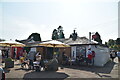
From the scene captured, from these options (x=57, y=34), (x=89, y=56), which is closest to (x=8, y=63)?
(x=89, y=56)

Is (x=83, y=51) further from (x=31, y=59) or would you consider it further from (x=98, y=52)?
(x=31, y=59)

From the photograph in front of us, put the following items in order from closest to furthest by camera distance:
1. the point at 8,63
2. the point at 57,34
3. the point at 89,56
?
the point at 8,63, the point at 89,56, the point at 57,34

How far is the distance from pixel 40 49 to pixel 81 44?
7.13 m

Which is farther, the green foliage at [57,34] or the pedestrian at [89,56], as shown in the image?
the green foliage at [57,34]

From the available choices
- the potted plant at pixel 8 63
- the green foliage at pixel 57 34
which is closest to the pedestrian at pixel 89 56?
the potted plant at pixel 8 63

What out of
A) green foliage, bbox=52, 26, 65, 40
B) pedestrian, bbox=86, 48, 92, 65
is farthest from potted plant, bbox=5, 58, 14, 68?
green foliage, bbox=52, 26, 65, 40

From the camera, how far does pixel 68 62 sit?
14.6 m

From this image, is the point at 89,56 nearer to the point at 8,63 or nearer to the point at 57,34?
the point at 8,63

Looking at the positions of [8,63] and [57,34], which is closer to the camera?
[8,63]

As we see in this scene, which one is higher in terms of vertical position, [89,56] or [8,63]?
[89,56]

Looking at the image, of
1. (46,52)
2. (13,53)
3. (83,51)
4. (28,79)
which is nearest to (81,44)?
(83,51)

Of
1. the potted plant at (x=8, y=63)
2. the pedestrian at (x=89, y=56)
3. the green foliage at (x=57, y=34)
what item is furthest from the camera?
the green foliage at (x=57, y=34)

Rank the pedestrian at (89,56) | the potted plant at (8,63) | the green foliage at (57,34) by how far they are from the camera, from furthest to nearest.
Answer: the green foliage at (57,34), the pedestrian at (89,56), the potted plant at (8,63)

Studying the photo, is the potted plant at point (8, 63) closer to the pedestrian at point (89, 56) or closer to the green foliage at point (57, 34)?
the pedestrian at point (89, 56)
